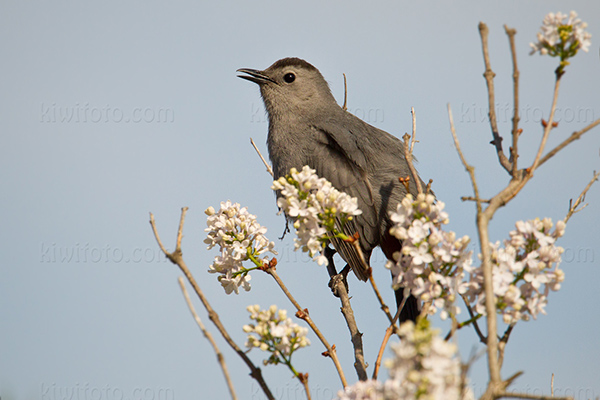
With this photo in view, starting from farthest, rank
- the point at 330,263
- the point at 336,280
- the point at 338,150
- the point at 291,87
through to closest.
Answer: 1. the point at 291,87
2. the point at 338,150
3. the point at 330,263
4. the point at 336,280

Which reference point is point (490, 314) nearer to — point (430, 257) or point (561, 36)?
point (430, 257)

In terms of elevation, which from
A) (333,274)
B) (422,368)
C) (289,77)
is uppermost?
(289,77)

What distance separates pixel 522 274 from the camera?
181cm

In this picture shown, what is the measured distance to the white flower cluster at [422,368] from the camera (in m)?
1.19

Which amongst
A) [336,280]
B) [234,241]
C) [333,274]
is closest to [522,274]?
[234,241]

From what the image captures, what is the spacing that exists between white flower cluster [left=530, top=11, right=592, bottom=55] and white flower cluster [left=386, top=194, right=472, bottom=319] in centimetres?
72

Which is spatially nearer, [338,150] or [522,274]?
[522,274]

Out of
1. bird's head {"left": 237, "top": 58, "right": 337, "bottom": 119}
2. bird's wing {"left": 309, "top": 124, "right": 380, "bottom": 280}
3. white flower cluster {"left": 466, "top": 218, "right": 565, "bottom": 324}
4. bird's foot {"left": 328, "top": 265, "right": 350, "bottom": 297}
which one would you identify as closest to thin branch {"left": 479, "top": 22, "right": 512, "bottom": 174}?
white flower cluster {"left": 466, "top": 218, "right": 565, "bottom": 324}

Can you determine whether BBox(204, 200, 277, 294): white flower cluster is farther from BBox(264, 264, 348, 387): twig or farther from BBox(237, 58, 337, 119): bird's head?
BBox(237, 58, 337, 119): bird's head

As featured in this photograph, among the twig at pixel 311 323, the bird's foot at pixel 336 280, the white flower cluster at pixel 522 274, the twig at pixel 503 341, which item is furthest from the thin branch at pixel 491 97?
the bird's foot at pixel 336 280

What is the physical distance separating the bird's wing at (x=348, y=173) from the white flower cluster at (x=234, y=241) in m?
1.39

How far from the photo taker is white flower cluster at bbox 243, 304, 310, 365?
186 centimetres

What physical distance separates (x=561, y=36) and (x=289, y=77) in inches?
150

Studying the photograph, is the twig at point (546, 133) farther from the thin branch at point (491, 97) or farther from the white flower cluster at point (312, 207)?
the white flower cluster at point (312, 207)
